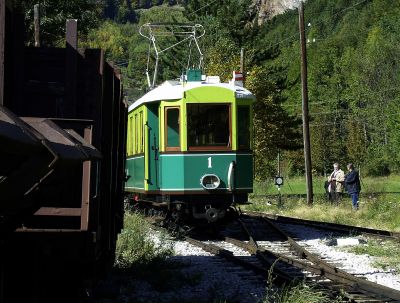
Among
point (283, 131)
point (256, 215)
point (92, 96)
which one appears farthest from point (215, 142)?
point (283, 131)

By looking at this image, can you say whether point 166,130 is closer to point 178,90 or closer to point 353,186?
point 178,90

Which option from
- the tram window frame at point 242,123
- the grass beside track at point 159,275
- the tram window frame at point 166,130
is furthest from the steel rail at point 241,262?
the tram window frame at point 242,123

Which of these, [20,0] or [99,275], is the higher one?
[20,0]

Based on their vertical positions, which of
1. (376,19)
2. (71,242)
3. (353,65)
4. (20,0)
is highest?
(376,19)

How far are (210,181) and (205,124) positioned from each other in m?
1.11

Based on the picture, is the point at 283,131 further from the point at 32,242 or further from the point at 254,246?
the point at 32,242

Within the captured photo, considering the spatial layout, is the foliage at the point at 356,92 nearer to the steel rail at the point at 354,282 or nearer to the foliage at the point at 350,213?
the foliage at the point at 350,213

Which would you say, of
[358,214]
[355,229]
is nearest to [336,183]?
[358,214]

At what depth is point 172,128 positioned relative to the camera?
13.6m

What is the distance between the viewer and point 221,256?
11.3 metres

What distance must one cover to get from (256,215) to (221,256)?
8529 millimetres

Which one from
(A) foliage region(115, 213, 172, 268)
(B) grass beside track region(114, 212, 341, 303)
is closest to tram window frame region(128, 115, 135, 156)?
(B) grass beside track region(114, 212, 341, 303)

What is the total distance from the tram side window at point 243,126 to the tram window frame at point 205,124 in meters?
0.23

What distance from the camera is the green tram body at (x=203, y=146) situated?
13.5m
